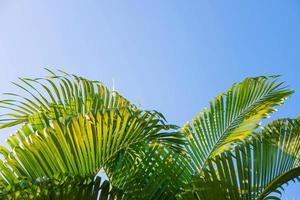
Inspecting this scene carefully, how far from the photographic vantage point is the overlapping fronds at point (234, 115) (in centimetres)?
426

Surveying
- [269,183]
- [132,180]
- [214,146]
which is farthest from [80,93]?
[269,183]

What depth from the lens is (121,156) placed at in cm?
356

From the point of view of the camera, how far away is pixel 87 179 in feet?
9.98

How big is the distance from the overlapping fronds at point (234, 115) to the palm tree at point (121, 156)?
1 centimetres

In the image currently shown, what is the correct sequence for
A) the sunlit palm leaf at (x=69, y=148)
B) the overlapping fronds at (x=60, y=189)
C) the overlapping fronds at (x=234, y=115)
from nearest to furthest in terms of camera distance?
the overlapping fronds at (x=60, y=189) < the sunlit palm leaf at (x=69, y=148) < the overlapping fronds at (x=234, y=115)

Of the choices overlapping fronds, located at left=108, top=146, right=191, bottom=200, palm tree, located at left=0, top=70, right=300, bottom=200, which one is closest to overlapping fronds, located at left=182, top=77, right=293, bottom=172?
palm tree, located at left=0, top=70, right=300, bottom=200

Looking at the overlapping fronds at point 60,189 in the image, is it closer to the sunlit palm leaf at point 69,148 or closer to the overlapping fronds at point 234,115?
the sunlit palm leaf at point 69,148

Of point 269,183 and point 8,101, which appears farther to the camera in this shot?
point 8,101

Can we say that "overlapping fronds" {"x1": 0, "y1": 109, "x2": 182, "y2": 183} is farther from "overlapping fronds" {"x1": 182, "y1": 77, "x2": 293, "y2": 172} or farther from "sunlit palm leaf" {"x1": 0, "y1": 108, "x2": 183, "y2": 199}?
"overlapping fronds" {"x1": 182, "y1": 77, "x2": 293, "y2": 172}

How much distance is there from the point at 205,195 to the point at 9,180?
4.02ft

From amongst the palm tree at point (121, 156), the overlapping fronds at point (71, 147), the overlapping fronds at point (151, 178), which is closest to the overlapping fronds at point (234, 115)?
the palm tree at point (121, 156)

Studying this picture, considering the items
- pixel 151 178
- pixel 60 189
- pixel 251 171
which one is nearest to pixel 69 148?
pixel 60 189

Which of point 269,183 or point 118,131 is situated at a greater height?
point 118,131

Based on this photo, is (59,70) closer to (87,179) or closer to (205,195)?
(87,179)
